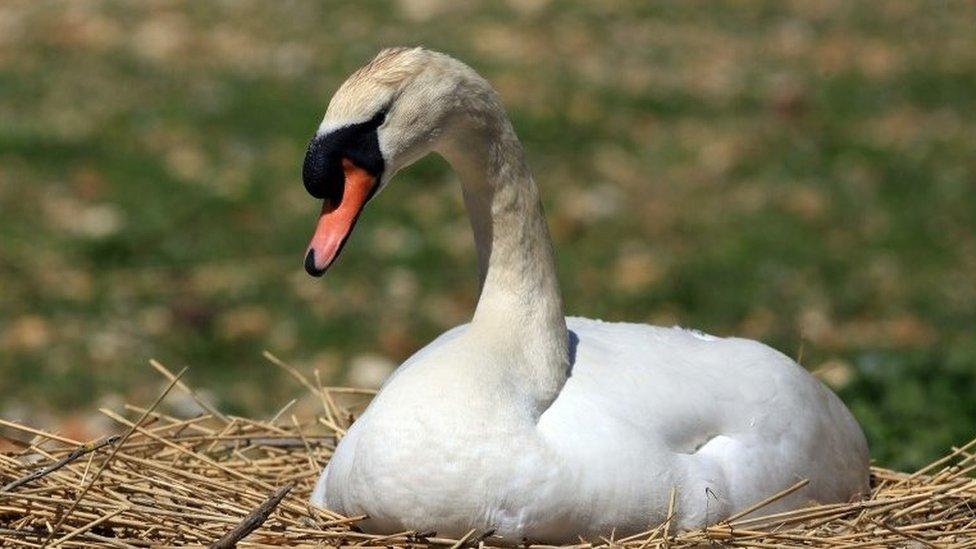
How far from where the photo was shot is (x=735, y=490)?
12.9 ft

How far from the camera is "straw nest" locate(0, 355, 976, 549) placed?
377cm

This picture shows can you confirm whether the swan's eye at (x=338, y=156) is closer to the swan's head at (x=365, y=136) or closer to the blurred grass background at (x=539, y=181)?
the swan's head at (x=365, y=136)

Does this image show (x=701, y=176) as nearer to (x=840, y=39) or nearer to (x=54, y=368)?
(x=840, y=39)

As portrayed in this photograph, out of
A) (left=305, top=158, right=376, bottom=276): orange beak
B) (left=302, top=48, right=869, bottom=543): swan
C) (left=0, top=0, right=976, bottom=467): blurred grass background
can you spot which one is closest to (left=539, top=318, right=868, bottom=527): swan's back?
(left=302, top=48, right=869, bottom=543): swan

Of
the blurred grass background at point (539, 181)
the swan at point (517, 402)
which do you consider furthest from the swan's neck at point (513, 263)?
the blurred grass background at point (539, 181)

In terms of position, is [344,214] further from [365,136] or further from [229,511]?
[229,511]

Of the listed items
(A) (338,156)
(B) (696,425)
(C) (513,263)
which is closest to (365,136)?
(A) (338,156)

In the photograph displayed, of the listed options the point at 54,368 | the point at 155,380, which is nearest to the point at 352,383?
the point at 155,380

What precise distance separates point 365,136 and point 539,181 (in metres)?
6.56

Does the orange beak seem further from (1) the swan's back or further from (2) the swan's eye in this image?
(1) the swan's back

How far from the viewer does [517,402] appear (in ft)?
12.5

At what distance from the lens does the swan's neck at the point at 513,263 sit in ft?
12.8

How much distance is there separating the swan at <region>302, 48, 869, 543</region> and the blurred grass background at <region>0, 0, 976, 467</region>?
1490 millimetres

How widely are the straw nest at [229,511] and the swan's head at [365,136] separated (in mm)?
650
